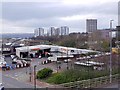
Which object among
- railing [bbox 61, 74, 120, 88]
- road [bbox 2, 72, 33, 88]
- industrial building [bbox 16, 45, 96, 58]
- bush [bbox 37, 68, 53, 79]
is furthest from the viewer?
industrial building [bbox 16, 45, 96, 58]

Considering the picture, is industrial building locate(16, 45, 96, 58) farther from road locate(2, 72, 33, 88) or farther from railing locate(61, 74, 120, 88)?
railing locate(61, 74, 120, 88)

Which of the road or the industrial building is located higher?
the industrial building

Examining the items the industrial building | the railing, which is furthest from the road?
the industrial building

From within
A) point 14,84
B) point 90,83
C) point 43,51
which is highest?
point 43,51

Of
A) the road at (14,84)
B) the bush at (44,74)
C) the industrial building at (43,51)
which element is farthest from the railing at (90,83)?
the industrial building at (43,51)

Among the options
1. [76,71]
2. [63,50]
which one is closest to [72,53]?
[63,50]

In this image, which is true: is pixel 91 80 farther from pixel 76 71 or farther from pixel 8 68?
pixel 8 68

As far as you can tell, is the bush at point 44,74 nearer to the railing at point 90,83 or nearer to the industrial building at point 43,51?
the railing at point 90,83

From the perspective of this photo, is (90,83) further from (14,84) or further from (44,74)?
(14,84)

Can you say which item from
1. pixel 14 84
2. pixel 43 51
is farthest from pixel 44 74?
pixel 43 51

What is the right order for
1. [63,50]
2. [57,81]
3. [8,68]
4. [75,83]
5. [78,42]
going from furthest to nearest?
[78,42] → [63,50] → [8,68] → [57,81] → [75,83]

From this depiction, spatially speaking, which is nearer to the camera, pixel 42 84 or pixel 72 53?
pixel 42 84

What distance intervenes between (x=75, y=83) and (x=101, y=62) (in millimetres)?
6268

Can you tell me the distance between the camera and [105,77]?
14.3 m
